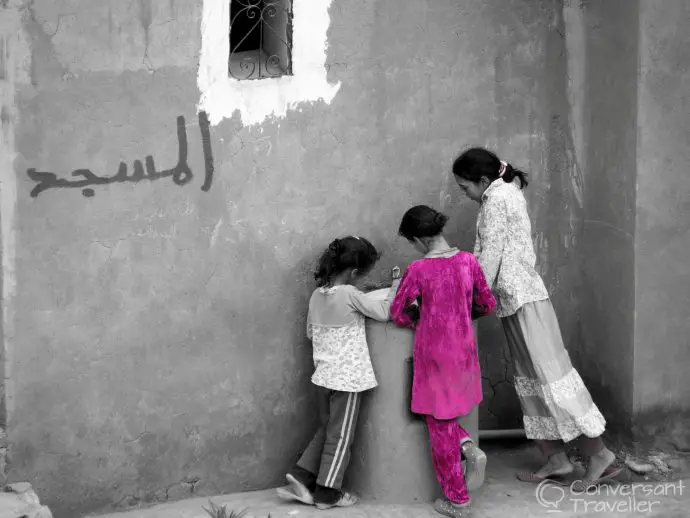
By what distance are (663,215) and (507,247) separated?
38.3 inches

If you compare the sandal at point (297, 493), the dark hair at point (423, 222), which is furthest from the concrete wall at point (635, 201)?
the sandal at point (297, 493)

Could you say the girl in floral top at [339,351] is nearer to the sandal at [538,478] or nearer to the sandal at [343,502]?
the sandal at [343,502]

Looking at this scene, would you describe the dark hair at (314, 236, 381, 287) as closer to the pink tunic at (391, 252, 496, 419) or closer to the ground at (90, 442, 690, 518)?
the pink tunic at (391, 252, 496, 419)

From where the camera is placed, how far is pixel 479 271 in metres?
4.67

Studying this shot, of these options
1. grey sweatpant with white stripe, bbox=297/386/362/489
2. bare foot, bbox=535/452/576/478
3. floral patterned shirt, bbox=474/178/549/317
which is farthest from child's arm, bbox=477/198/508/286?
bare foot, bbox=535/452/576/478

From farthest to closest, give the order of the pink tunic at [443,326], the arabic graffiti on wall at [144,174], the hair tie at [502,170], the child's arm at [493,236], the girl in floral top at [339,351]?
the hair tie at [502,170] < the child's arm at [493,236] < the girl in floral top at [339,351] < the pink tunic at [443,326] < the arabic graffiti on wall at [144,174]

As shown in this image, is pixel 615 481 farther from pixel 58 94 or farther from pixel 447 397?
pixel 58 94

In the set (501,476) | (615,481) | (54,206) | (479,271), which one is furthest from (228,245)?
(615,481)

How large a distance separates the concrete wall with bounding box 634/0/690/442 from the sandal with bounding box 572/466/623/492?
39cm

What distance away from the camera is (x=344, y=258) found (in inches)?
186

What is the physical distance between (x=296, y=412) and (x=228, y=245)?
3.23 ft

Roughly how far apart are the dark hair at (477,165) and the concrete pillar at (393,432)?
0.88 meters

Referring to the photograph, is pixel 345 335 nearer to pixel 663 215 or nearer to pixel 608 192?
pixel 608 192

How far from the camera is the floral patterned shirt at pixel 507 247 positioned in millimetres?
4840
